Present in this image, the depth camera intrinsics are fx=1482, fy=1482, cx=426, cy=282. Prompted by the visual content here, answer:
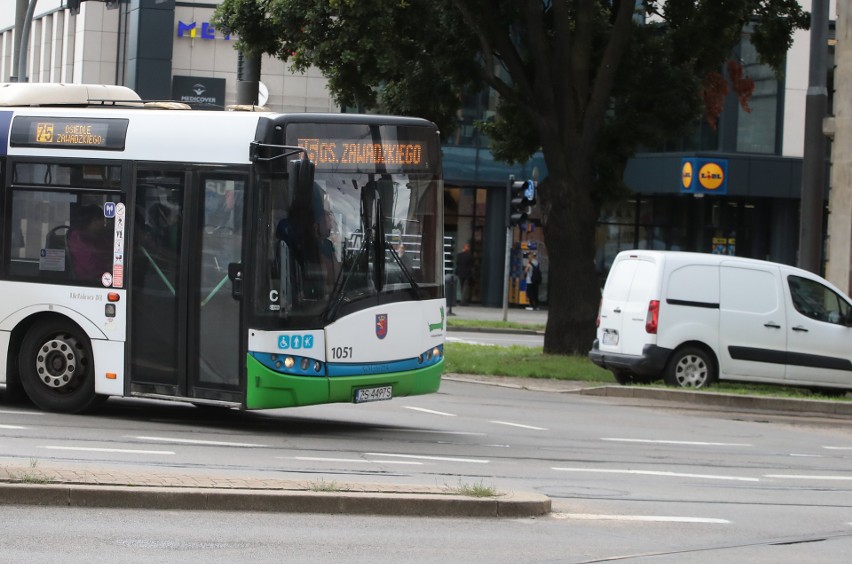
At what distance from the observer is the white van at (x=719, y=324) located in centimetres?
1952

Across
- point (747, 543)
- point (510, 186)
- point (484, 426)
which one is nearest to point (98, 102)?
point (484, 426)

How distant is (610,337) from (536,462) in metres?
8.04

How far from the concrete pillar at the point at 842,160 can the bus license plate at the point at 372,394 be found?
13536 millimetres

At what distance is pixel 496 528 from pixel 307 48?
14.7 metres

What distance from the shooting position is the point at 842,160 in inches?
963

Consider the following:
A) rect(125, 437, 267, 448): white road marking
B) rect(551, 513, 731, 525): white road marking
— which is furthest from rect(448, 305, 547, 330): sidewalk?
rect(551, 513, 731, 525): white road marking

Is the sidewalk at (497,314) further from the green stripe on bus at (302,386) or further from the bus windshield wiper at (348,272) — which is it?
the bus windshield wiper at (348,272)

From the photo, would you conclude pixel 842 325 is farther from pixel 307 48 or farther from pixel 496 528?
pixel 496 528

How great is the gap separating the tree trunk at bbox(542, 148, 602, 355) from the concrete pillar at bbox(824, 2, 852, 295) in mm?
4392

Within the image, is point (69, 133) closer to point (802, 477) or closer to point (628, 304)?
point (802, 477)

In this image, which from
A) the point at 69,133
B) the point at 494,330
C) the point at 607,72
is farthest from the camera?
the point at 494,330

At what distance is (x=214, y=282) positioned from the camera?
12.6m

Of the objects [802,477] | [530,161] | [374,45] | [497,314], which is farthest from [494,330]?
[802,477]

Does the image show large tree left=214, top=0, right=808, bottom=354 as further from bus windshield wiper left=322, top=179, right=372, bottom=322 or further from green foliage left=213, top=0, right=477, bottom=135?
bus windshield wiper left=322, top=179, right=372, bottom=322
